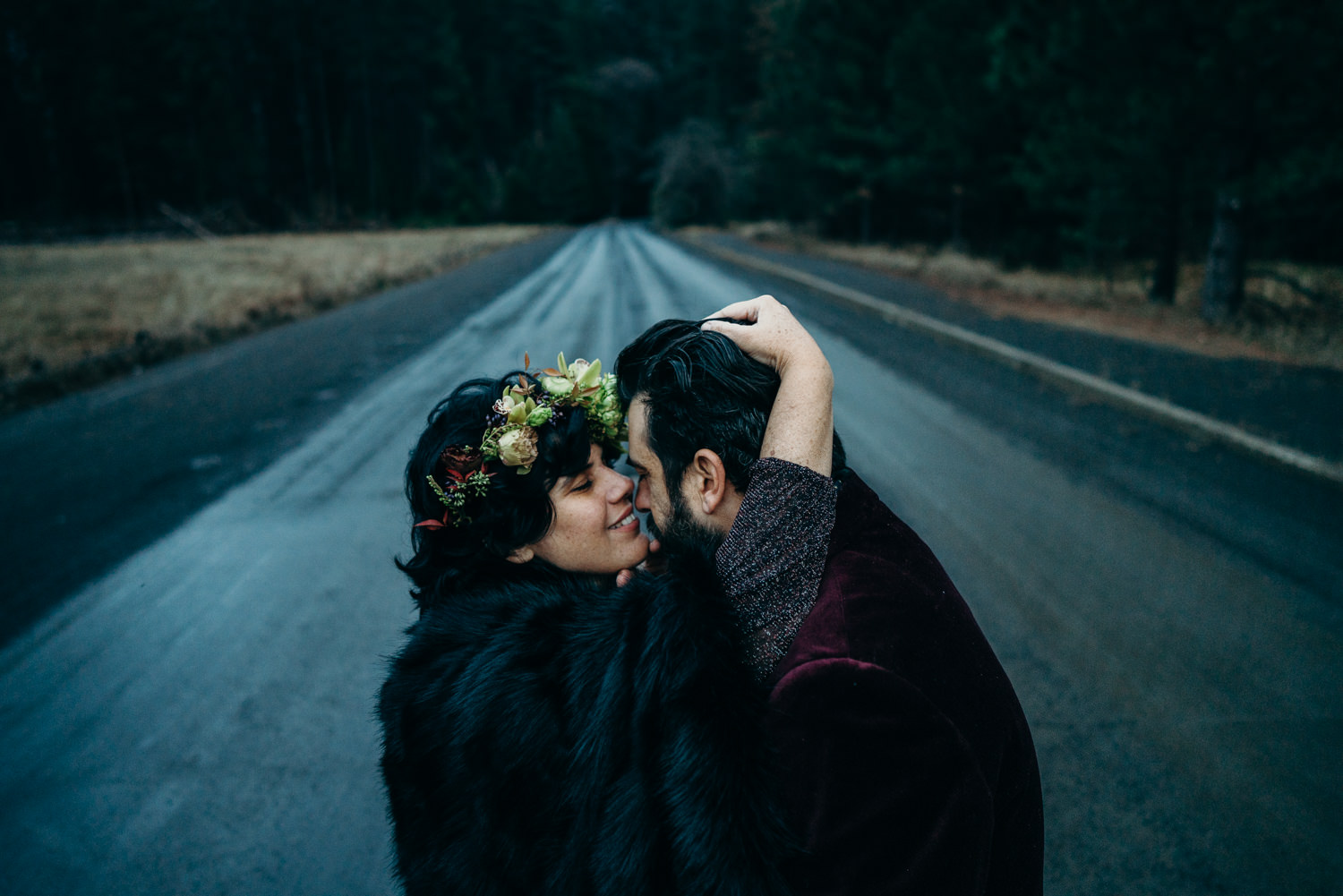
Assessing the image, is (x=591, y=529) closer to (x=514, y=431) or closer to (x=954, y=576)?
(x=514, y=431)

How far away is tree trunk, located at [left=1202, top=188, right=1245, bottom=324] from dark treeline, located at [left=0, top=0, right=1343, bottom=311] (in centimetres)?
7

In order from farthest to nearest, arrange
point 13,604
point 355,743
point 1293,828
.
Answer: point 13,604
point 355,743
point 1293,828

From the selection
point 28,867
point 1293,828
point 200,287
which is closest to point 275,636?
point 28,867

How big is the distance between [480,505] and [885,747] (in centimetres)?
123

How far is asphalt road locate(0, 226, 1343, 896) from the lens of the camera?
2.54m

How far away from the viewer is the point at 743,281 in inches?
768

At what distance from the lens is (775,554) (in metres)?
1.41

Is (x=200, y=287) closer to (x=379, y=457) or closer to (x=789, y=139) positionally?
(x=379, y=457)

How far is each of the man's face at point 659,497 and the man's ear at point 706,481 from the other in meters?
0.03

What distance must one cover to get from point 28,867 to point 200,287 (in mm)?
20015

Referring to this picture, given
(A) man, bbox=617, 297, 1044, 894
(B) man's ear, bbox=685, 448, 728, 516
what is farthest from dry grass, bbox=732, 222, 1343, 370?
(B) man's ear, bbox=685, 448, 728, 516

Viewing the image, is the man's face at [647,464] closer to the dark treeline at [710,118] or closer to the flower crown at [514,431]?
the flower crown at [514,431]

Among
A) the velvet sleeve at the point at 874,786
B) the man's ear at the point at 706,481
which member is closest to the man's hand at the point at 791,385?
the man's ear at the point at 706,481

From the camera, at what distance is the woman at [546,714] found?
47.7 inches
